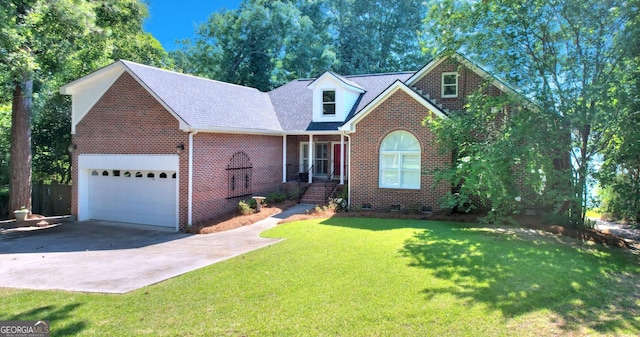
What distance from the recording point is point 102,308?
277 inches

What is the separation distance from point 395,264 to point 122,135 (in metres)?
13.0

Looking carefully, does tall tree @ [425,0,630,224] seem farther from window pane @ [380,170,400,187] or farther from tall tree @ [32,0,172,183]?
tall tree @ [32,0,172,183]

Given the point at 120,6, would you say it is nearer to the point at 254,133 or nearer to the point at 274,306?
the point at 254,133

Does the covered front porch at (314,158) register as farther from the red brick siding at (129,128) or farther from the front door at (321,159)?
the red brick siding at (129,128)

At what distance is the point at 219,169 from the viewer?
1727 cm

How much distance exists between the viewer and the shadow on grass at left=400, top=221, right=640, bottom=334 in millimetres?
6562

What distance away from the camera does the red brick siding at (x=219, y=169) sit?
53.3ft

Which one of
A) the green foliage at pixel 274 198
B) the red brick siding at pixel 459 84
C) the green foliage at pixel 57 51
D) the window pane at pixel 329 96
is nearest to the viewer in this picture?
the green foliage at pixel 57 51

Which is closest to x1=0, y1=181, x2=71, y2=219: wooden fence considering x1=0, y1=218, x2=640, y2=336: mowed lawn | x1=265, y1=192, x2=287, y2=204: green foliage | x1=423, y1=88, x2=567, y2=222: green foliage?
x1=265, y1=192, x2=287, y2=204: green foliage

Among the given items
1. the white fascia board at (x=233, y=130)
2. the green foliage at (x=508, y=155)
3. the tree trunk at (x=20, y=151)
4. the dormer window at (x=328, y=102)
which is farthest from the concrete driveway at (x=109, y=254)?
the dormer window at (x=328, y=102)

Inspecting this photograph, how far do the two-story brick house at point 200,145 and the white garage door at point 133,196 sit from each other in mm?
41

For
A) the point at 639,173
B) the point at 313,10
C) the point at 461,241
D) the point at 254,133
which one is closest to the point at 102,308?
the point at 461,241

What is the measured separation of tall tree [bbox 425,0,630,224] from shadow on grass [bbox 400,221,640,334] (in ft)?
8.79

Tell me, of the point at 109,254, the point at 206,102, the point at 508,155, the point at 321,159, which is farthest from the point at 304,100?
the point at 109,254
